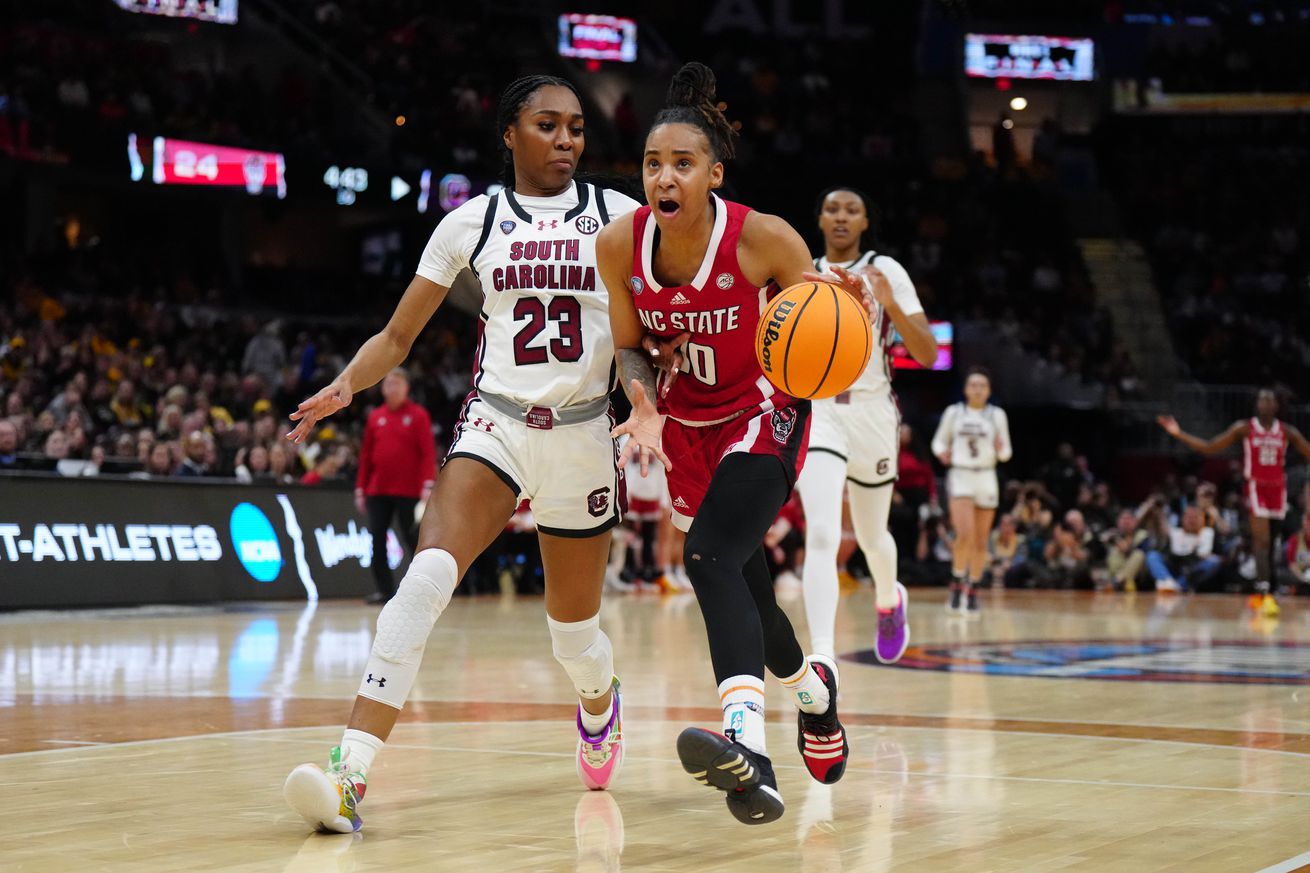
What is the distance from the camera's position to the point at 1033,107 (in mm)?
38125

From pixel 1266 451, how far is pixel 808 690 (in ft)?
42.4

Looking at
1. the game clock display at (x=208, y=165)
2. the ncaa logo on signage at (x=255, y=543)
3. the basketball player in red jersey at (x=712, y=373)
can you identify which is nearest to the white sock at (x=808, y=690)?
the basketball player in red jersey at (x=712, y=373)

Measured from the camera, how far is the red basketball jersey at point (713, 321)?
5141 millimetres

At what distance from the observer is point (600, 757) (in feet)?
18.3

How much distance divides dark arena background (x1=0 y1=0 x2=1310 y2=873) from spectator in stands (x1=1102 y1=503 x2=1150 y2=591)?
2.6 inches

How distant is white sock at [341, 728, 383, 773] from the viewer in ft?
15.9

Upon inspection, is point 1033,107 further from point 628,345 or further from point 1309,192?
point 628,345

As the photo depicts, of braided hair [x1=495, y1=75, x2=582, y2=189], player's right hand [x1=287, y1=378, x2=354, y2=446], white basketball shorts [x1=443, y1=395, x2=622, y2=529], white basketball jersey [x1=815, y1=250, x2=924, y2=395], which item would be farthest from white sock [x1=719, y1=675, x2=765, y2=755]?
white basketball jersey [x1=815, y1=250, x2=924, y2=395]

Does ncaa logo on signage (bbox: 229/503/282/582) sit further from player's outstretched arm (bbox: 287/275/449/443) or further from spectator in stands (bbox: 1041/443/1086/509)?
spectator in stands (bbox: 1041/443/1086/509)

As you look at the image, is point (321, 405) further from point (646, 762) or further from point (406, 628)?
point (646, 762)

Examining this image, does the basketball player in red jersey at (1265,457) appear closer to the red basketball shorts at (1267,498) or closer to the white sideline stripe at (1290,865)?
the red basketball shorts at (1267,498)

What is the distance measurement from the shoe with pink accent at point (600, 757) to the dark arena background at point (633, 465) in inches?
4.4

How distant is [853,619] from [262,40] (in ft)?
66.4

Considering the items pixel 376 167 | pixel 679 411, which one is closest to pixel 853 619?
pixel 679 411
